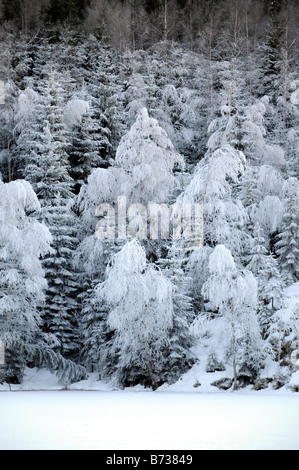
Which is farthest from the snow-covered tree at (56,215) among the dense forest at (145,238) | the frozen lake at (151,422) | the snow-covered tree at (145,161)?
the frozen lake at (151,422)

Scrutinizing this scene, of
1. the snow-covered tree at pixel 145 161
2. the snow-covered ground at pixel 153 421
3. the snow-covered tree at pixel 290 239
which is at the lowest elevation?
the snow-covered ground at pixel 153 421

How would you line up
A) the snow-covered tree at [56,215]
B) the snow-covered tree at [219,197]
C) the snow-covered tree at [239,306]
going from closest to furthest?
the snow-covered tree at [239,306] → the snow-covered tree at [219,197] → the snow-covered tree at [56,215]

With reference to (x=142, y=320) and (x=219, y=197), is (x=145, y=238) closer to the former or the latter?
(x=219, y=197)

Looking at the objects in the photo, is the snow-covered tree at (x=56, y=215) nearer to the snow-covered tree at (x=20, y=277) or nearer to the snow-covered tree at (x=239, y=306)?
the snow-covered tree at (x=20, y=277)

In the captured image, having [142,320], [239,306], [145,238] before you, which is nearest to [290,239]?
[239,306]

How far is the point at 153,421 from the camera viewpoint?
1048cm

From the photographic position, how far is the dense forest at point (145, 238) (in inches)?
691

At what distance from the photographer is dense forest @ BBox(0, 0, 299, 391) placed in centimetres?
1755

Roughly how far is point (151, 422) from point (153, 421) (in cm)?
16
